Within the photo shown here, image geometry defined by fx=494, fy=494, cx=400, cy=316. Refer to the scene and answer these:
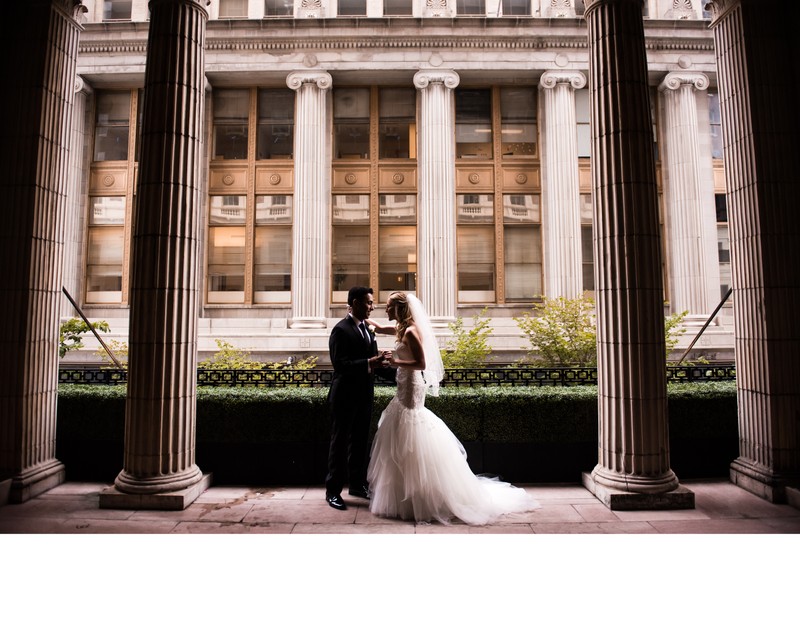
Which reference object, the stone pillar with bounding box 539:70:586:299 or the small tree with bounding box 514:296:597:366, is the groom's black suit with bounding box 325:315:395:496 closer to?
the small tree with bounding box 514:296:597:366

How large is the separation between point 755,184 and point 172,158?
23.7ft

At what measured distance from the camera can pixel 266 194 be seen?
17.2 meters

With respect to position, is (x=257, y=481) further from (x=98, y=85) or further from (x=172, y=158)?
(x=98, y=85)

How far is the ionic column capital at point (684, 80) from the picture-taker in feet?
53.7

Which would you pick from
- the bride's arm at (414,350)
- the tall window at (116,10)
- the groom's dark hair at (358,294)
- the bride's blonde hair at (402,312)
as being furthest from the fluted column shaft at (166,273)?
the tall window at (116,10)

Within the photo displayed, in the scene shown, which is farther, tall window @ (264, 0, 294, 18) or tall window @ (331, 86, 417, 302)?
tall window @ (264, 0, 294, 18)

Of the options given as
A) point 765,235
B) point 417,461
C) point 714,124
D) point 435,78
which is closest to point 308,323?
point 435,78

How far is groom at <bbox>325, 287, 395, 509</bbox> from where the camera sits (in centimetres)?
566

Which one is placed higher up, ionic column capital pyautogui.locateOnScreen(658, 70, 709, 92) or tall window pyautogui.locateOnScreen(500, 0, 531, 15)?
tall window pyautogui.locateOnScreen(500, 0, 531, 15)

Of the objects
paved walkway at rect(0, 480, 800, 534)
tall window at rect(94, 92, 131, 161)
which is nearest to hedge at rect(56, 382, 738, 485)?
A: paved walkway at rect(0, 480, 800, 534)

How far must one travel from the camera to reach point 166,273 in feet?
19.1

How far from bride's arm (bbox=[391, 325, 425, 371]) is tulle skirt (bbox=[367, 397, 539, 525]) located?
49cm

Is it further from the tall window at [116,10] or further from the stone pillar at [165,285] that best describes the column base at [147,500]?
the tall window at [116,10]

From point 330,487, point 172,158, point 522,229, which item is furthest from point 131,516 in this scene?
point 522,229
